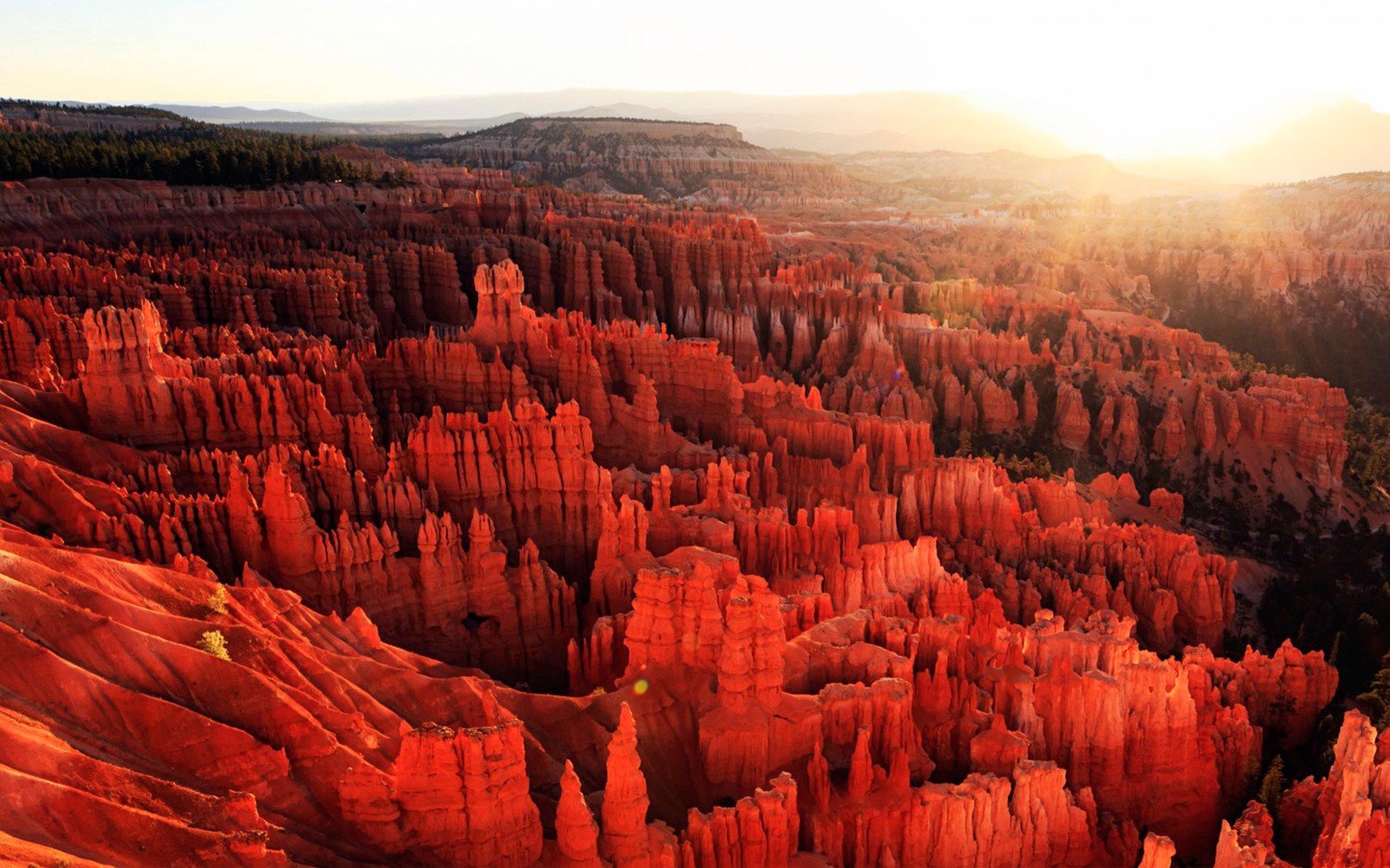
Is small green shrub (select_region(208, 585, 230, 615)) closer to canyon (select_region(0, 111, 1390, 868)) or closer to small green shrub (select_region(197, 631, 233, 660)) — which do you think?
canyon (select_region(0, 111, 1390, 868))

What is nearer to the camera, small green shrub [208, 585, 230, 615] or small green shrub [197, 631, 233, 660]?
small green shrub [197, 631, 233, 660]

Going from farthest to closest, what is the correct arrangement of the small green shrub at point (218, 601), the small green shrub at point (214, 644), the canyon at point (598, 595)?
the small green shrub at point (218, 601), the small green shrub at point (214, 644), the canyon at point (598, 595)

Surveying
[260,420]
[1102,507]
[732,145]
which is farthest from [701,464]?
[732,145]

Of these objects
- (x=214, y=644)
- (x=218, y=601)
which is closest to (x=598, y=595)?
(x=218, y=601)

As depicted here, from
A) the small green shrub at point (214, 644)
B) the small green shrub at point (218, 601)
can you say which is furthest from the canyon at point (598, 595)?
the small green shrub at point (218, 601)

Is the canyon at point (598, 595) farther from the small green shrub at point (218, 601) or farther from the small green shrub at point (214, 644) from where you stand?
the small green shrub at point (218, 601)

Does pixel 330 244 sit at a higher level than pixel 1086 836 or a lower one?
higher

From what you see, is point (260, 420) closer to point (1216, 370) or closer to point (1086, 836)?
point (1086, 836)

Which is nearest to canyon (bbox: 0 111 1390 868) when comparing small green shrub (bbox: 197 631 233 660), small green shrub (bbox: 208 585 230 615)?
small green shrub (bbox: 197 631 233 660)
